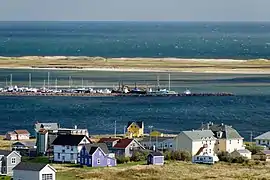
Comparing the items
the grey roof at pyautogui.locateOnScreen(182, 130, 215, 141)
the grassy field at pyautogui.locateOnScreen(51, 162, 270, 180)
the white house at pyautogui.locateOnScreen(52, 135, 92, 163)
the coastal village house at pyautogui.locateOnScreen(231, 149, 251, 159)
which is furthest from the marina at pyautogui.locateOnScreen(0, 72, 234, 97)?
the grassy field at pyautogui.locateOnScreen(51, 162, 270, 180)

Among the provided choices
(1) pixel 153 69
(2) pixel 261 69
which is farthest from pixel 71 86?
(2) pixel 261 69

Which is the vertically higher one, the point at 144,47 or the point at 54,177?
the point at 144,47

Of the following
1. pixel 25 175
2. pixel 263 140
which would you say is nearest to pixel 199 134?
pixel 263 140

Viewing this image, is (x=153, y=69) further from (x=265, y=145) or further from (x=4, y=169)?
(x=4, y=169)

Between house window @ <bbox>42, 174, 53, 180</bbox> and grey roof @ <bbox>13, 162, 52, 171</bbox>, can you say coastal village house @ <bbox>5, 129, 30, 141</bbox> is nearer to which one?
grey roof @ <bbox>13, 162, 52, 171</bbox>

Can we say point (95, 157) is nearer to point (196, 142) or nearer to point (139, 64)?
point (196, 142)
